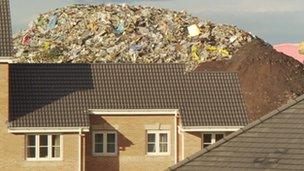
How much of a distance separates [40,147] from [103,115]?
9.32ft

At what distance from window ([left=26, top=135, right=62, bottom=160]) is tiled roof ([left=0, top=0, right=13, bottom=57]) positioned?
3.41m

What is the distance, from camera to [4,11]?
3603cm

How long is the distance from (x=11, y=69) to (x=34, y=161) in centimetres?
412

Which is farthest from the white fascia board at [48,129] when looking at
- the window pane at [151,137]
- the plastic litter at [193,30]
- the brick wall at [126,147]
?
the plastic litter at [193,30]

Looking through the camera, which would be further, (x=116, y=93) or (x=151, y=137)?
(x=116, y=93)

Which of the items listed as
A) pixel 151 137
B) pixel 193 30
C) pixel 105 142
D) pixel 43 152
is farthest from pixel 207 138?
pixel 193 30

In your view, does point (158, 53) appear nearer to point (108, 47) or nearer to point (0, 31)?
point (108, 47)

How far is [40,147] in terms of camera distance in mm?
34875

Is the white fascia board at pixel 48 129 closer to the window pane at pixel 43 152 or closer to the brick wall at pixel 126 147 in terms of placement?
the window pane at pixel 43 152

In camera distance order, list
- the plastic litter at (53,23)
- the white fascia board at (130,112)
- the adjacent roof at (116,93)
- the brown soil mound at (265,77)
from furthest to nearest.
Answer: the plastic litter at (53,23)
the brown soil mound at (265,77)
the white fascia board at (130,112)
the adjacent roof at (116,93)

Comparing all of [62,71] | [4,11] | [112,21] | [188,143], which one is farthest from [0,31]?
[112,21]

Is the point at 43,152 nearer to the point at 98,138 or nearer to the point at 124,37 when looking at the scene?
the point at 98,138

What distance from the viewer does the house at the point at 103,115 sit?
114ft

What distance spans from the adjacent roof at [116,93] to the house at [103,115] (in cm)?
4
